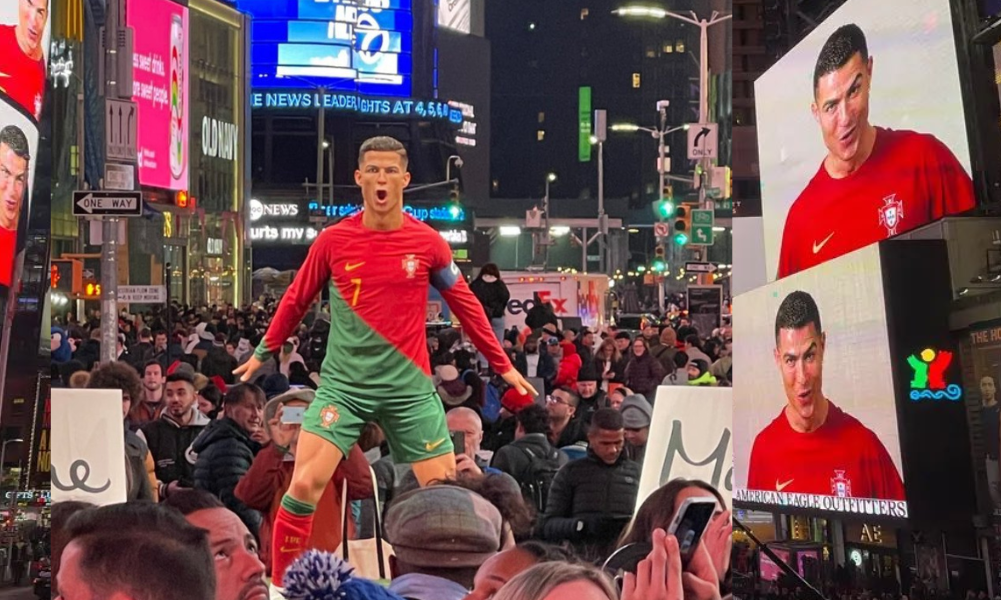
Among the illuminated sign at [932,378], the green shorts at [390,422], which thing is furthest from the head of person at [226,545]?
the illuminated sign at [932,378]

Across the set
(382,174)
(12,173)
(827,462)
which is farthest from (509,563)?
(12,173)

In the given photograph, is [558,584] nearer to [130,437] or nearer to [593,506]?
[593,506]

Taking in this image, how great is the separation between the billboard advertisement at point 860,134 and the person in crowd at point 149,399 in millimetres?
1445

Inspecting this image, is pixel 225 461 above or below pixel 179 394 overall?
below

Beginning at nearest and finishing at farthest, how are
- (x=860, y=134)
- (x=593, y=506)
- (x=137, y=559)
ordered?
(x=137, y=559) < (x=860, y=134) < (x=593, y=506)

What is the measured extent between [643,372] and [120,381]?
1.23 metres

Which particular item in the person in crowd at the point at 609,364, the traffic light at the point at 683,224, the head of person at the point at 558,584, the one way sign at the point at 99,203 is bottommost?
the head of person at the point at 558,584

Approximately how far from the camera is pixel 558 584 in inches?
83.4

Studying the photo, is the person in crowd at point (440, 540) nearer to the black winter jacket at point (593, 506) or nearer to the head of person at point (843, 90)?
the black winter jacket at point (593, 506)

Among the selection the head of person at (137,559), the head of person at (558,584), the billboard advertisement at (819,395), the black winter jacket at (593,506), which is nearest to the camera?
the head of person at (558,584)

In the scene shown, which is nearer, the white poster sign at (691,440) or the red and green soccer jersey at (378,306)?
the white poster sign at (691,440)

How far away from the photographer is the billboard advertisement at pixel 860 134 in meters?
2.24

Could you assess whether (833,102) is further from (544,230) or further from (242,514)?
(242,514)

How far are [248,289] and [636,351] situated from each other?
908 millimetres
